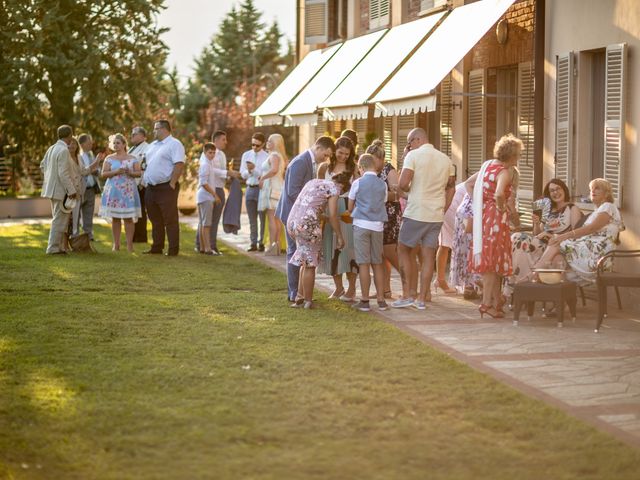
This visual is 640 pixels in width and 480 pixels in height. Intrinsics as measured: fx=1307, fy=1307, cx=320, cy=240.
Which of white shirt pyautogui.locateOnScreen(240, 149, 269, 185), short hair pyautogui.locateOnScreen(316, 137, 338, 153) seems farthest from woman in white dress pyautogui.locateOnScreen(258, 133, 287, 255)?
short hair pyautogui.locateOnScreen(316, 137, 338, 153)

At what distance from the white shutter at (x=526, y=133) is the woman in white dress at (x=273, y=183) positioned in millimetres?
4304

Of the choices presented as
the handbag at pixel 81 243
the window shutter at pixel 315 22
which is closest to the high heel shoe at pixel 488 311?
the handbag at pixel 81 243

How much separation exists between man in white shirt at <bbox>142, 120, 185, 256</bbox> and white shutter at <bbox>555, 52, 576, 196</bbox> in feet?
→ 20.9

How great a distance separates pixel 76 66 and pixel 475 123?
738 inches

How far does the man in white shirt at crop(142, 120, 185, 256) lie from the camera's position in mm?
19453

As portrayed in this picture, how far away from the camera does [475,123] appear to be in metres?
18.8

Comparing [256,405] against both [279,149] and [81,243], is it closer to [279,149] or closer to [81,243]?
[279,149]

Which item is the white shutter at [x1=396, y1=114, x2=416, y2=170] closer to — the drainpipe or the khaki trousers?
the khaki trousers

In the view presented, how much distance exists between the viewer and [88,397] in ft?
27.4

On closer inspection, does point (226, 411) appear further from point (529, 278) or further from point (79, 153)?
point (79, 153)

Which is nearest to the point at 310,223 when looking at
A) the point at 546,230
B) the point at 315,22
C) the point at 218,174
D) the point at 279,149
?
the point at 546,230

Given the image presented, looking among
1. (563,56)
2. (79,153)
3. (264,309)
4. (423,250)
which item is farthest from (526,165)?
(79,153)

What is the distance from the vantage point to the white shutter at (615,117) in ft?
44.2

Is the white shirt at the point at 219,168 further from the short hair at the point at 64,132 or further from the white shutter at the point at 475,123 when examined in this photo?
the white shutter at the point at 475,123
